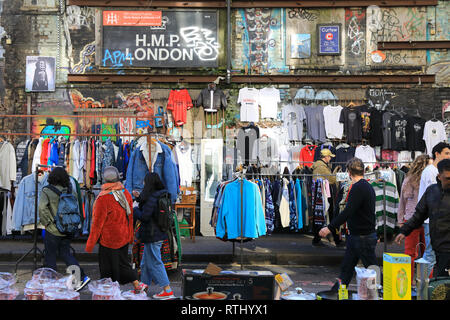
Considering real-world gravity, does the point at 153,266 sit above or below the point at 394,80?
below

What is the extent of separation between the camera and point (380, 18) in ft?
42.7

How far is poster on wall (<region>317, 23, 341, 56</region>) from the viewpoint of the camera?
12.9m

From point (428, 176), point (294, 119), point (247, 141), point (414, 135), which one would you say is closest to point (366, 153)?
point (414, 135)

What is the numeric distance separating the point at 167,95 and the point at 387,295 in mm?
9932

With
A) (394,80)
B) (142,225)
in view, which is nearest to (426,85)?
(394,80)

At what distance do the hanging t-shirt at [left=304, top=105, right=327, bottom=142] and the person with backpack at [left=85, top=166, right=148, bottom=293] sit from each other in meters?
7.10

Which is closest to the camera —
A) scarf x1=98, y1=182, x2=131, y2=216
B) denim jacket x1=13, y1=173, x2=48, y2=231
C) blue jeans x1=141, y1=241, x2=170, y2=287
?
scarf x1=98, y1=182, x2=131, y2=216

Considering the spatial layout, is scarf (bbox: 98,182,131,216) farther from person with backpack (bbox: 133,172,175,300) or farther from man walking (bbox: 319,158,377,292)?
man walking (bbox: 319,158,377,292)

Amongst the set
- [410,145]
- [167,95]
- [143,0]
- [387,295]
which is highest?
[143,0]

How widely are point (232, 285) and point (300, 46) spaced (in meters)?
10.4

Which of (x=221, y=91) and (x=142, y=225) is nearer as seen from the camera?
(x=142, y=225)

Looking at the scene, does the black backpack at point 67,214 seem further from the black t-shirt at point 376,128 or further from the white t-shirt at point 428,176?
the black t-shirt at point 376,128

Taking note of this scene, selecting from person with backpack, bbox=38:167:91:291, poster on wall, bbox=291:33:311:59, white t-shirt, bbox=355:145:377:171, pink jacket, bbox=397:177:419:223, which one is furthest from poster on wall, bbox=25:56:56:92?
pink jacket, bbox=397:177:419:223
